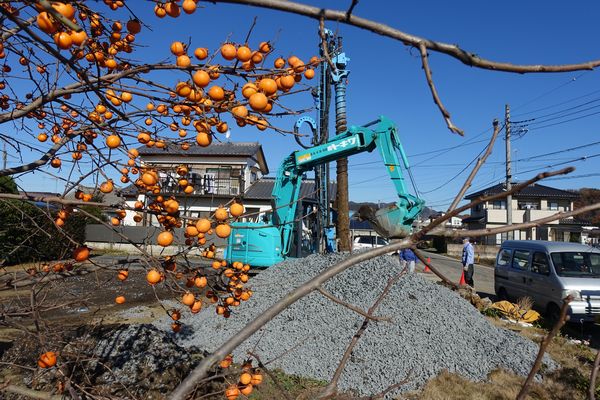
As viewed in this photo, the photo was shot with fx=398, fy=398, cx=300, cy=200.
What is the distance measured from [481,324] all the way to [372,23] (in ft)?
23.0

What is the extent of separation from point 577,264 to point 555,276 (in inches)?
27.8

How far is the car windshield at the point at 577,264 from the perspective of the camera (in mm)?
8281

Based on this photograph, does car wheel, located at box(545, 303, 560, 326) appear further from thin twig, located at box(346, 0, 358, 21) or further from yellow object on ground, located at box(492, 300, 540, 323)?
thin twig, located at box(346, 0, 358, 21)

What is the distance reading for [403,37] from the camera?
82 centimetres

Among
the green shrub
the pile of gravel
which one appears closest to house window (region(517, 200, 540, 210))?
the pile of gravel

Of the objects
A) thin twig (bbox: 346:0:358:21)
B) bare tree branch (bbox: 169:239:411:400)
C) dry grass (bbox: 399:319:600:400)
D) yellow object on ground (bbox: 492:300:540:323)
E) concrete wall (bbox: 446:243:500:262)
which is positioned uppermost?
thin twig (bbox: 346:0:358:21)

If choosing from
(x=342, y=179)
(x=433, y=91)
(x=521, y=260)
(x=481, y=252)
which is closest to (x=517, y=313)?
(x=521, y=260)

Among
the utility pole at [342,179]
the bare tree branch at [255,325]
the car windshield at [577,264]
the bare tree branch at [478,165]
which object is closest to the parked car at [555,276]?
the car windshield at [577,264]

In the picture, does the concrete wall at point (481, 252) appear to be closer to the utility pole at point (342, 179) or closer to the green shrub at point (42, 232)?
the utility pole at point (342, 179)

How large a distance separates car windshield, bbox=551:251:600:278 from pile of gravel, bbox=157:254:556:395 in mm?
2629

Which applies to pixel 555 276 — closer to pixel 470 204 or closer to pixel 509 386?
pixel 509 386

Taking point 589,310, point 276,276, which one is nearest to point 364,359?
point 276,276

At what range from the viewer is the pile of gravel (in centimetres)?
537

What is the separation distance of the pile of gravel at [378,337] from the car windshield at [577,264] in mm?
2629
